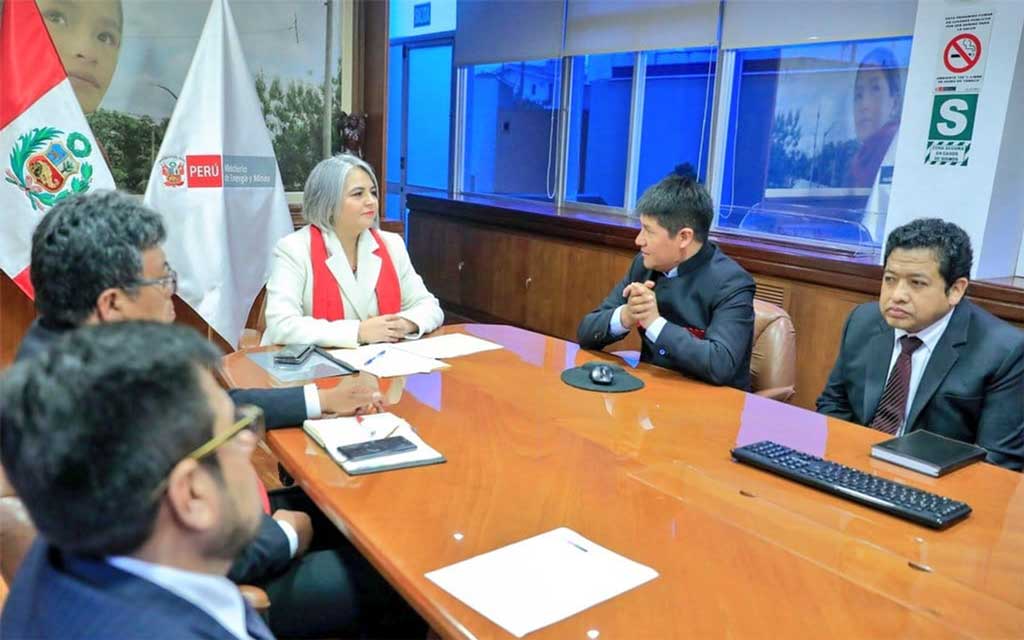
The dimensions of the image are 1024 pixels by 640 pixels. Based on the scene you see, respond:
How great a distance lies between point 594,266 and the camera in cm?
447

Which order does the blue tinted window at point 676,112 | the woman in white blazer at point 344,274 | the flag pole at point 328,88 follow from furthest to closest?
the blue tinted window at point 676,112 < the flag pole at point 328,88 < the woman in white blazer at point 344,274

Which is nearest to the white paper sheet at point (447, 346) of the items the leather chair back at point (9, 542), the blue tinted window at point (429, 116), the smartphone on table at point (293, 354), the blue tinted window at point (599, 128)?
the smartphone on table at point (293, 354)

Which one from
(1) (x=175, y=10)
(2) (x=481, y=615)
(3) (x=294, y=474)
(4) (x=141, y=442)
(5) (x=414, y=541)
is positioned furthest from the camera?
(1) (x=175, y=10)

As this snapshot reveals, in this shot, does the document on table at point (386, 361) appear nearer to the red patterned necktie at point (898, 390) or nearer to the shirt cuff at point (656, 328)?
the shirt cuff at point (656, 328)

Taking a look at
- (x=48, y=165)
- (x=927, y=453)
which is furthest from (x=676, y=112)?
(x=927, y=453)

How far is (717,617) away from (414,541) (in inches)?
18.8

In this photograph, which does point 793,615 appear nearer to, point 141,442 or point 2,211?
point 141,442

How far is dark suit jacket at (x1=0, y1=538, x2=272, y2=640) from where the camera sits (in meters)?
0.69

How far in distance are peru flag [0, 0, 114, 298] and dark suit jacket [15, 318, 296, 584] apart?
1.92 metres

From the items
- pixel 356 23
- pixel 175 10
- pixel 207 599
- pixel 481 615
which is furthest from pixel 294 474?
pixel 356 23

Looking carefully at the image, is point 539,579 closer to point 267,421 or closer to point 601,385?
point 267,421

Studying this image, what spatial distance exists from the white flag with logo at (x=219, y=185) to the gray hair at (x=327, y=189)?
87cm

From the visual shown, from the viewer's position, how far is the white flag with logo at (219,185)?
333cm

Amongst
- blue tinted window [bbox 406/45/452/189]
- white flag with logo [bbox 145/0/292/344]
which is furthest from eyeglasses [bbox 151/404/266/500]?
blue tinted window [bbox 406/45/452/189]
